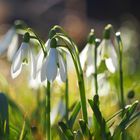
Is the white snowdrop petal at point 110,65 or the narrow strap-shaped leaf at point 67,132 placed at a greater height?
the white snowdrop petal at point 110,65

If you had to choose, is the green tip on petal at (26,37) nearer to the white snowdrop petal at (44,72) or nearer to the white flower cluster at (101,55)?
the white snowdrop petal at (44,72)

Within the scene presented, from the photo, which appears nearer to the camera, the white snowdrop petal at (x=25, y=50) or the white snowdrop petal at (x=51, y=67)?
the white snowdrop petal at (x=51, y=67)

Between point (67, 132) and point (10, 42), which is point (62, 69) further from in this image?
point (10, 42)

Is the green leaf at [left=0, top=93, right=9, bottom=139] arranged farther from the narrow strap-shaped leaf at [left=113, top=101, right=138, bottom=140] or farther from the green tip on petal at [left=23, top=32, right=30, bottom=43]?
the narrow strap-shaped leaf at [left=113, top=101, right=138, bottom=140]


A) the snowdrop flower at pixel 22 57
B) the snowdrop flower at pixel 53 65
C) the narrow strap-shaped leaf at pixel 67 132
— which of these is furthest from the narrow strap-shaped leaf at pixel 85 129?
the snowdrop flower at pixel 22 57

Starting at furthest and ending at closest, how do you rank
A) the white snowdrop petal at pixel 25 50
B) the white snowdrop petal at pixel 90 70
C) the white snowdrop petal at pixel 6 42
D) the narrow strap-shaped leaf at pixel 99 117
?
the white snowdrop petal at pixel 6 42, the white snowdrop petal at pixel 90 70, the white snowdrop petal at pixel 25 50, the narrow strap-shaped leaf at pixel 99 117

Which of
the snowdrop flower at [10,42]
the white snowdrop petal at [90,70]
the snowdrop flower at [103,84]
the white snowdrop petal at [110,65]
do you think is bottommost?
the snowdrop flower at [103,84]
